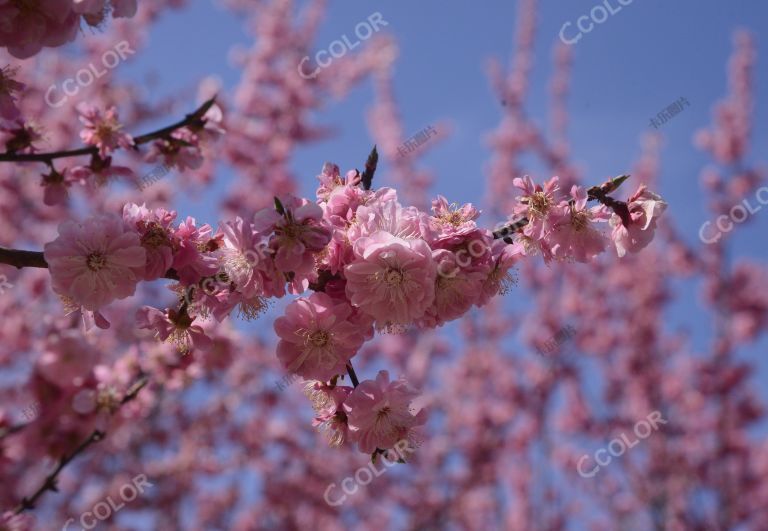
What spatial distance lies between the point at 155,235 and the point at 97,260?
0.17 m

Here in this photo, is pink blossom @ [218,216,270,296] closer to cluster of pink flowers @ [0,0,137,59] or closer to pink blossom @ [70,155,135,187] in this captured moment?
cluster of pink flowers @ [0,0,137,59]

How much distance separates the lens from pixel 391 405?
1949 millimetres

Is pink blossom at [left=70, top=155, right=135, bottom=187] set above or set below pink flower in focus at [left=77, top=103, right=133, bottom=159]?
below

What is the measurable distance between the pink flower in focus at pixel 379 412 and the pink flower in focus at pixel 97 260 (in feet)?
2.46

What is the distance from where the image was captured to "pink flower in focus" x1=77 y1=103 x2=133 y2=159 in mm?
2887

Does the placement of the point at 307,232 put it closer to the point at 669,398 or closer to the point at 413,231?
the point at 413,231

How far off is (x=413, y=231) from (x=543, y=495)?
22.2 ft

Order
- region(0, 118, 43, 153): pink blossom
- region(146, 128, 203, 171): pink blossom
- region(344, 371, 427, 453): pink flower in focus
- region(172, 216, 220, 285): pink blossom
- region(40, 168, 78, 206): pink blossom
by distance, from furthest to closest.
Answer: region(146, 128, 203, 171): pink blossom
region(40, 168, 78, 206): pink blossom
region(0, 118, 43, 153): pink blossom
region(344, 371, 427, 453): pink flower in focus
region(172, 216, 220, 285): pink blossom

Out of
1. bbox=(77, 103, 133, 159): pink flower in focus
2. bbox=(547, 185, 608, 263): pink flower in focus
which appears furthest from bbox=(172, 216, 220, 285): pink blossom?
bbox=(77, 103, 133, 159): pink flower in focus

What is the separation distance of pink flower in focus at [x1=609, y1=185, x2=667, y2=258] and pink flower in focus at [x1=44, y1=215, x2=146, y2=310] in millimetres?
1479

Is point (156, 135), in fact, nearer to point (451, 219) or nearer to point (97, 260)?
point (97, 260)

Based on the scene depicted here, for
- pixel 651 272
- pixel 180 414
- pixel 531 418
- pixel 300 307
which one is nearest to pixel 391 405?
pixel 300 307

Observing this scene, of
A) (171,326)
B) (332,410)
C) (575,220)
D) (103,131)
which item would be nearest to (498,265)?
(575,220)

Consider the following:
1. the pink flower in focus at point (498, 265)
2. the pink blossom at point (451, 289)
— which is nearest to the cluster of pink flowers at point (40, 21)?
the pink blossom at point (451, 289)
